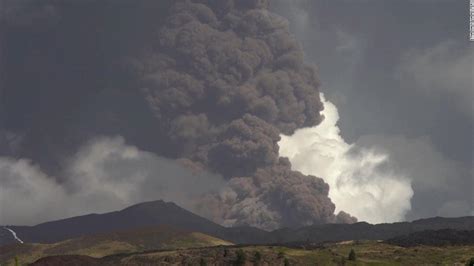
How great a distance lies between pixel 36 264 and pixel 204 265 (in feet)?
212

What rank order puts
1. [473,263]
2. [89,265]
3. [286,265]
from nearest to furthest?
[473,263]
[89,265]
[286,265]

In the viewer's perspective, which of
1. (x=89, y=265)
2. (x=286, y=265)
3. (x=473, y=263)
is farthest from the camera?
(x=286, y=265)

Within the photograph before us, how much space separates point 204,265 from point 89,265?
46.1 metres

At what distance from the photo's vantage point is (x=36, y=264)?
478ft

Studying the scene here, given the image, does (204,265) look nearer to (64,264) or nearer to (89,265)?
(89,265)

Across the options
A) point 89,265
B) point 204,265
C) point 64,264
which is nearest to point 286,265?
point 204,265

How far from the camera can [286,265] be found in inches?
7800

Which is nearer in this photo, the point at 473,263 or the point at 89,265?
the point at 473,263

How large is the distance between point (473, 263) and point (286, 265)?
223 feet

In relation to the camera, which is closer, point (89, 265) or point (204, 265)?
point (89, 265)

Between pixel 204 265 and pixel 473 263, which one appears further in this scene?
pixel 204 265

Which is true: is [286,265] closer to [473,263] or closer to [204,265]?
[204,265]

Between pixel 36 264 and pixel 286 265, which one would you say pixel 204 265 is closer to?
pixel 286 265

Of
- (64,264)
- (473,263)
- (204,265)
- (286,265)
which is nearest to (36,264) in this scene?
(64,264)
